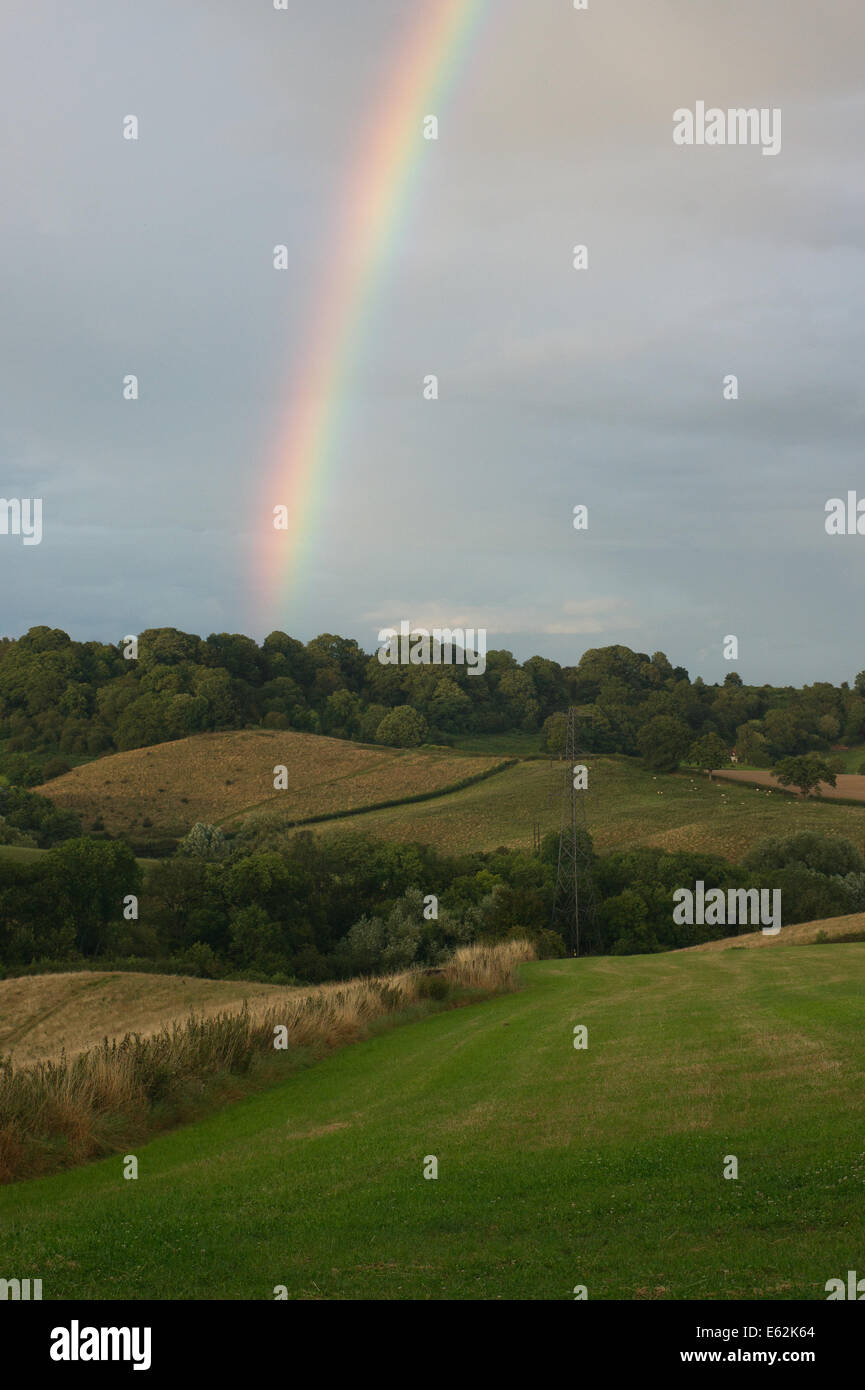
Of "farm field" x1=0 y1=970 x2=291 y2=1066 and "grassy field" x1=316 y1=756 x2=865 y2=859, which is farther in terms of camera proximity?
"grassy field" x1=316 y1=756 x2=865 y2=859

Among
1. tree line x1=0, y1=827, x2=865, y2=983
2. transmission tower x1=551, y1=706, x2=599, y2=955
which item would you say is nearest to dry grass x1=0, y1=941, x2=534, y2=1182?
tree line x1=0, y1=827, x2=865, y2=983

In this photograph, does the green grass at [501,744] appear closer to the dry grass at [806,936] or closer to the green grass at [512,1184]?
the dry grass at [806,936]

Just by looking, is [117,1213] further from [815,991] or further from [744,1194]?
[815,991]

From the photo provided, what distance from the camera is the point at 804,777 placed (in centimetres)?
10769

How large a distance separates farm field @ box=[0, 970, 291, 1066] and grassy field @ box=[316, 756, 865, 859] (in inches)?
1985

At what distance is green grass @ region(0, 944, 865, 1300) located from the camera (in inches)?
268

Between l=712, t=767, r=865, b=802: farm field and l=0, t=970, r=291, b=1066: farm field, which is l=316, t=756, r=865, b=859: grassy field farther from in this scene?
l=0, t=970, r=291, b=1066: farm field

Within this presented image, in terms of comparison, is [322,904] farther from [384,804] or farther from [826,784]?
[826,784]

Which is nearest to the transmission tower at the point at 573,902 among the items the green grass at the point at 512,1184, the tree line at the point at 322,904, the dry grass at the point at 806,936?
the tree line at the point at 322,904

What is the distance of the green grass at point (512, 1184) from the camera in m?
6.80

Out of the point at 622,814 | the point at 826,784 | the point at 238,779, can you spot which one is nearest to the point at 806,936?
the point at 622,814

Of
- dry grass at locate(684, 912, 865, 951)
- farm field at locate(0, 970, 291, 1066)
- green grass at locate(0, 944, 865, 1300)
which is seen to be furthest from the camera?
farm field at locate(0, 970, 291, 1066)

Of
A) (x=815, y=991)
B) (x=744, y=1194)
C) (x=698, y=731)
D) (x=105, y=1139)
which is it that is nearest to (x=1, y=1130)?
(x=105, y=1139)
